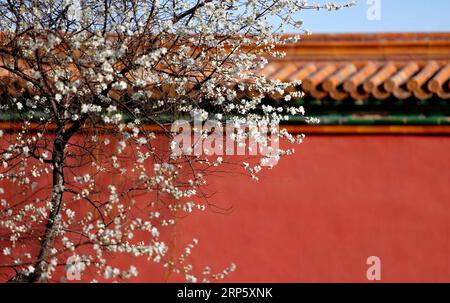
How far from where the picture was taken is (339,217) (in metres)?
6.53

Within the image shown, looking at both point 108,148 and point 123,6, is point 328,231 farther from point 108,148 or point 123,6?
point 123,6

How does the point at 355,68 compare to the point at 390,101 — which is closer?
the point at 390,101

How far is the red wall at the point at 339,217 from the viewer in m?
6.45

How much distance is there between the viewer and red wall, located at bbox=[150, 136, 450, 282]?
6445 mm

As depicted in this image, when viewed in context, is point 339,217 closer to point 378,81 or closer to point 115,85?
point 378,81

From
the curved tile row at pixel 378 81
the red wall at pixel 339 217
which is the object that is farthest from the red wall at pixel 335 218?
the curved tile row at pixel 378 81

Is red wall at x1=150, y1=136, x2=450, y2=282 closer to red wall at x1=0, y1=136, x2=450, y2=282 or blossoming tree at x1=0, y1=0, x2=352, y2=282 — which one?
red wall at x1=0, y1=136, x2=450, y2=282

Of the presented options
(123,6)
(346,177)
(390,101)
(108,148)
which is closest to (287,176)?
(346,177)

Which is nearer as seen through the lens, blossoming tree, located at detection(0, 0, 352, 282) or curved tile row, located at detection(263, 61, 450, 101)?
blossoming tree, located at detection(0, 0, 352, 282)

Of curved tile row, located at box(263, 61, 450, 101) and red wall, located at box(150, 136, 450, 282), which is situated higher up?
curved tile row, located at box(263, 61, 450, 101)

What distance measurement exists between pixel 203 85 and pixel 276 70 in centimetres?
178

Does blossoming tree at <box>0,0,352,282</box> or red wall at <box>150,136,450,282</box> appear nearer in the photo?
blossoming tree at <box>0,0,352,282</box>

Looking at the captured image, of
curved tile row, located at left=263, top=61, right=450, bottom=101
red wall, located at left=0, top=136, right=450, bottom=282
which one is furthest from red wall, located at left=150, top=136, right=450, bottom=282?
curved tile row, located at left=263, top=61, right=450, bottom=101
